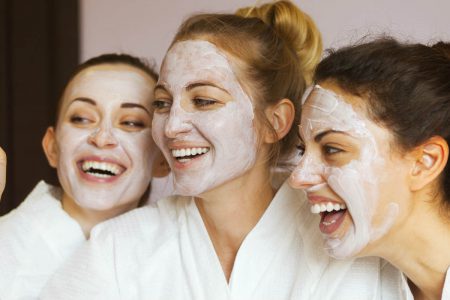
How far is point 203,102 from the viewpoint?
53.2 inches

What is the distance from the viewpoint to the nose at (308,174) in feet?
3.94

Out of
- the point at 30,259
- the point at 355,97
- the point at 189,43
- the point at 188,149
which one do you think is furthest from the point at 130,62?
the point at 355,97

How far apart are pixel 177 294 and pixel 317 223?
34cm

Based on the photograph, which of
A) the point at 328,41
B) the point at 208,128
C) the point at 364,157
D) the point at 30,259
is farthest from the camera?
the point at 328,41

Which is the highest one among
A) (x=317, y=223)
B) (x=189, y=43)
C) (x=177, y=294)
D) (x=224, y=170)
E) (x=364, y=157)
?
(x=189, y=43)

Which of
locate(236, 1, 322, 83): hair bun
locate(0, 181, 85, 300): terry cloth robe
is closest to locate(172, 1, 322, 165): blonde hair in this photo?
locate(236, 1, 322, 83): hair bun

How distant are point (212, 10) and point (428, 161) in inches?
47.9

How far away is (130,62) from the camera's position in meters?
1.63

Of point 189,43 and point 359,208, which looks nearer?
point 359,208

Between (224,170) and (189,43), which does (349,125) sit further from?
(189,43)

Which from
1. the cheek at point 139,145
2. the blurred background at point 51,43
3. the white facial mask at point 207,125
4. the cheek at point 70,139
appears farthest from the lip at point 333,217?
the blurred background at point 51,43

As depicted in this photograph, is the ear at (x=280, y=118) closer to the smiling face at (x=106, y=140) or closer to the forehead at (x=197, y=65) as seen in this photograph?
the forehead at (x=197, y=65)

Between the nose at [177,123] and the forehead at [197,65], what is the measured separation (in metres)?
0.06

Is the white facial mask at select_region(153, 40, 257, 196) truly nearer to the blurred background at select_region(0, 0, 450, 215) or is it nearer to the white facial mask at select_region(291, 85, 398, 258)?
the white facial mask at select_region(291, 85, 398, 258)
